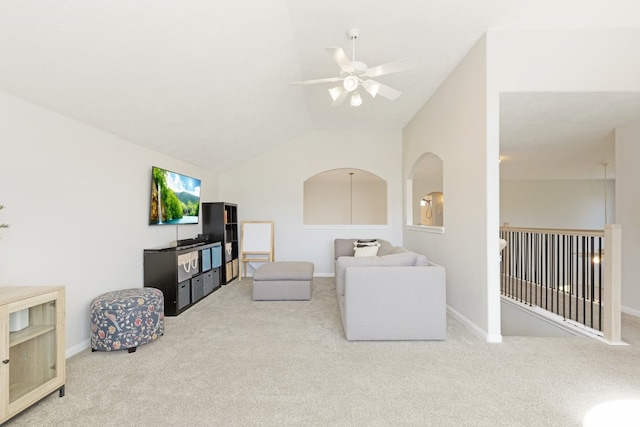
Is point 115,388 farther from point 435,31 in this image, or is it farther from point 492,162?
point 435,31

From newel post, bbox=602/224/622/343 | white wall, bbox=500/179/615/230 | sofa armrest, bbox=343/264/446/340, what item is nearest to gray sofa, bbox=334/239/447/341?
sofa armrest, bbox=343/264/446/340

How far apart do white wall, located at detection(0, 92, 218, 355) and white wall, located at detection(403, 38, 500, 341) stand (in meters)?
3.85

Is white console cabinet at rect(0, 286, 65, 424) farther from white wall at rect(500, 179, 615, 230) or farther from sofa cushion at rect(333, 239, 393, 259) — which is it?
white wall at rect(500, 179, 615, 230)

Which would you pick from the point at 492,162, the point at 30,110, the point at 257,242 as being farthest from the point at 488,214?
the point at 257,242

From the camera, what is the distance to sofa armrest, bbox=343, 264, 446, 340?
317 cm

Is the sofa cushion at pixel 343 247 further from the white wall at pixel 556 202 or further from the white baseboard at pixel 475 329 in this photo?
the white wall at pixel 556 202

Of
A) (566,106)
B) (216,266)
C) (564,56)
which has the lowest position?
(216,266)

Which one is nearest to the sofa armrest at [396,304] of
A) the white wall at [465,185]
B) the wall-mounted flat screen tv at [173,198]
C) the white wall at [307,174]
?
the white wall at [465,185]

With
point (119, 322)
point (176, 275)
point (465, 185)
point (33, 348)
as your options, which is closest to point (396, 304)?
point (465, 185)

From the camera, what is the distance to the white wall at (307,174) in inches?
268

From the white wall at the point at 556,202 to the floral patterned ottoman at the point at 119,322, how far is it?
9034 millimetres

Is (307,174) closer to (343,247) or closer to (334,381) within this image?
(343,247)

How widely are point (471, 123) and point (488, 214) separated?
1043 millimetres

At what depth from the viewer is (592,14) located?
3000 mm
